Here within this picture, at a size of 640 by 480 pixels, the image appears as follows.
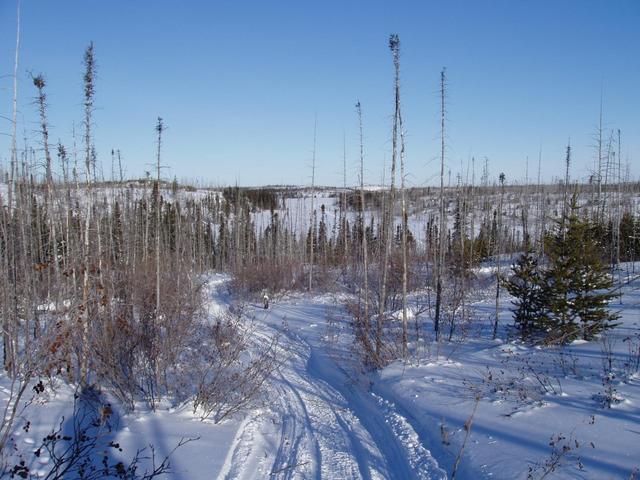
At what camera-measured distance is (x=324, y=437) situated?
6.90 m

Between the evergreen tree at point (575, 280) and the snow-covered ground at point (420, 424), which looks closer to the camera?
the snow-covered ground at point (420, 424)

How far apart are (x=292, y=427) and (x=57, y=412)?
395 centimetres

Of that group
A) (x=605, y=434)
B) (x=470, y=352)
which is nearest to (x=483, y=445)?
(x=605, y=434)

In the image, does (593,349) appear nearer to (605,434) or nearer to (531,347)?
(531,347)

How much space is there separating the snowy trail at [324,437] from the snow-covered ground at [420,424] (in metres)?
0.02

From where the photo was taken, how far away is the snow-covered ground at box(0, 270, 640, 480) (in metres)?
5.53

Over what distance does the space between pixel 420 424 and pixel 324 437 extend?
1.74 metres

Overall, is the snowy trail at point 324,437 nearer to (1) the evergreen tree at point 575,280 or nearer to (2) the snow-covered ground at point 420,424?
(2) the snow-covered ground at point 420,424

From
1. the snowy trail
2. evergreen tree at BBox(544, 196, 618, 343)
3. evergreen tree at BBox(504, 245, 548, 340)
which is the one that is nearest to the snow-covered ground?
the snowy trail

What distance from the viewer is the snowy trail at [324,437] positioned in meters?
5.73

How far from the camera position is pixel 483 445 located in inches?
239

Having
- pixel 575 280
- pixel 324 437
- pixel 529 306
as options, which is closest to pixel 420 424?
pixel 324 437

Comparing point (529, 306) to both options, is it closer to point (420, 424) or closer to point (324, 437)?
point (420, 424)

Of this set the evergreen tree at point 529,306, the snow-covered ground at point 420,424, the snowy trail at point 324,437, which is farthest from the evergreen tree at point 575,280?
the snowy trail at point 324,437
